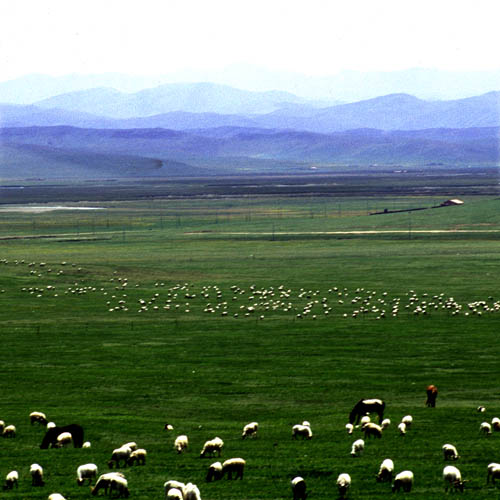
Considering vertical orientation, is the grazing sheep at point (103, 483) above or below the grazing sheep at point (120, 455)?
above

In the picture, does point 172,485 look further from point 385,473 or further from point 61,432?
point 61,432

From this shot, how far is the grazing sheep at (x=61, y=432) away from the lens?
99.9ft

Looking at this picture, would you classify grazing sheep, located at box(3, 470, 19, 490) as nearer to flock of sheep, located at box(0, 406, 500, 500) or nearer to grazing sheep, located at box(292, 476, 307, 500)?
flock of sheep, located at box(0, 406, 500, 500)

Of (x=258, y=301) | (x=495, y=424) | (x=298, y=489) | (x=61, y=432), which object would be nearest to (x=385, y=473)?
(x=298, y=489)

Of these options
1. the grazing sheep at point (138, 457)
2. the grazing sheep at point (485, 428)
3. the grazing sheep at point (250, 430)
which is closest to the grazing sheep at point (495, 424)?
the grazing sheep at point (485, 428)

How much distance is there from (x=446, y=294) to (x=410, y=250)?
37960mm

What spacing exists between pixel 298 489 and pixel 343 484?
1021 mm

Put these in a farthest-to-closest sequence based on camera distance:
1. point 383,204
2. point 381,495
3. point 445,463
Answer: point 383,204 → point 445,463 → point 381,495

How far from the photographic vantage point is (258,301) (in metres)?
76.1

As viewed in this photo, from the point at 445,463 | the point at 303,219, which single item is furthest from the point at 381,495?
the point at 303,219

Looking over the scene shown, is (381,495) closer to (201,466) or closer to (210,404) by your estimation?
(201,466)

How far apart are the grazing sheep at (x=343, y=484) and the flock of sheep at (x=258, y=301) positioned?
4320 cm

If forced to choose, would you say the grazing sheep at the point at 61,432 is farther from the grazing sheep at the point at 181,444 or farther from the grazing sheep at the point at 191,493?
the grazing sheep at the point at 191,493

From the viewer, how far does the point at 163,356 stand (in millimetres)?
53000
